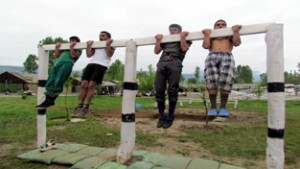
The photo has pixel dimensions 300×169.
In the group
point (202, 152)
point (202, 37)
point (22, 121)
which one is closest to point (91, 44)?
point (202, 37)

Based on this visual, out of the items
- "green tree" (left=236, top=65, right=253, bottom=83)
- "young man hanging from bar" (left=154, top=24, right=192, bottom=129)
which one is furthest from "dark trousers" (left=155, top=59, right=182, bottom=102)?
"green tree" (left=236, top=65, right=253, bottom=83)

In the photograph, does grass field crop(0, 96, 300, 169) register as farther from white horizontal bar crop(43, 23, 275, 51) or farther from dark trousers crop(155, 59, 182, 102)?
white horizontal bar crop(43, 23, 275, 51)

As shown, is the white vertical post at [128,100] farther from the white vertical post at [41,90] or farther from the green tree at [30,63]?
the green tree at [30,63]

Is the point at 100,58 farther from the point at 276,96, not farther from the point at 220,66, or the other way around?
the point at 276,96

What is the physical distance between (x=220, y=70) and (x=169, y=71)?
0.75m

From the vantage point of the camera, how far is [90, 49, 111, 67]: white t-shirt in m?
4.90

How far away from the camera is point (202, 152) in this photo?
5879 millimetres

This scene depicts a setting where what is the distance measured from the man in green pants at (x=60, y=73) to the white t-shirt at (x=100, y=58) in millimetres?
400

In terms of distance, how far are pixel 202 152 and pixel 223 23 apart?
3.06 m

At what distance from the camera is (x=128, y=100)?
4500 mm

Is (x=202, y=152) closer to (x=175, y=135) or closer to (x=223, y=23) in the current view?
(x=175, y=135)

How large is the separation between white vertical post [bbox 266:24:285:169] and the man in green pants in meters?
3.33

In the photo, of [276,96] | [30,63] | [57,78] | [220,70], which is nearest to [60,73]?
[57,78]

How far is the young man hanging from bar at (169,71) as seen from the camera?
13.0 feet
